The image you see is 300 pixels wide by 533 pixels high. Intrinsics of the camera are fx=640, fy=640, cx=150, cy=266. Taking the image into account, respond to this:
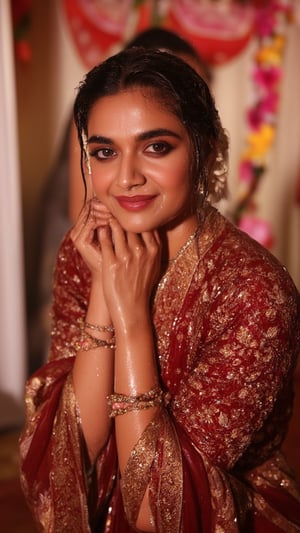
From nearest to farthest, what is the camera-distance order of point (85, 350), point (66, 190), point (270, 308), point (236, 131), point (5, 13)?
point (270, 308) → point (85, 350) → point (5, 13) → point (66, 190) → point (236, 131)

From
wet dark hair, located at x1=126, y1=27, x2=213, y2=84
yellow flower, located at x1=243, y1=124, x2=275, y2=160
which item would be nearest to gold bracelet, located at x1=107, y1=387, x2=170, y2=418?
wet dark hair, located at x1=126, y1=27, x2=213, y2=84

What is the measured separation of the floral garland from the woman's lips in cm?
325

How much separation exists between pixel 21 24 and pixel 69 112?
0.53 meters

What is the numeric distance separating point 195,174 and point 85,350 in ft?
1.29

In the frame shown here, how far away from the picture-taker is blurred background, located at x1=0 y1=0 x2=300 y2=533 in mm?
2949

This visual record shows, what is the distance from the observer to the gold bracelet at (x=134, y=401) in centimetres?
113

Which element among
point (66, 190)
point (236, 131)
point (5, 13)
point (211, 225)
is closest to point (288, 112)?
point (236, 131)

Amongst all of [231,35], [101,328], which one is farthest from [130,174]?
[231,35]

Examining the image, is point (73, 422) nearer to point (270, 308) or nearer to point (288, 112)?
point (270, 308)

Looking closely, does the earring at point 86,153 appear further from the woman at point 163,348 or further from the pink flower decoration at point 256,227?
the pink flower decoration at point 256,227

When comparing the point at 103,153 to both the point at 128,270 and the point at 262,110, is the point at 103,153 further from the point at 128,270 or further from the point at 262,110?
the point at 262,110

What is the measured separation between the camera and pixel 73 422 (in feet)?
4.01

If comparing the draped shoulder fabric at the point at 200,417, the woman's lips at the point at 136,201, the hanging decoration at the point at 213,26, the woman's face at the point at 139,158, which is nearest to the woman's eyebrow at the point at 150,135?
the woman's face at the point at 139,158

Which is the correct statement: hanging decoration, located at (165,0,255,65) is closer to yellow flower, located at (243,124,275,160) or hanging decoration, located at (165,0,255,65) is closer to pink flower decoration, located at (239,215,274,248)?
yellow flower, located at (243,124,275,160)
